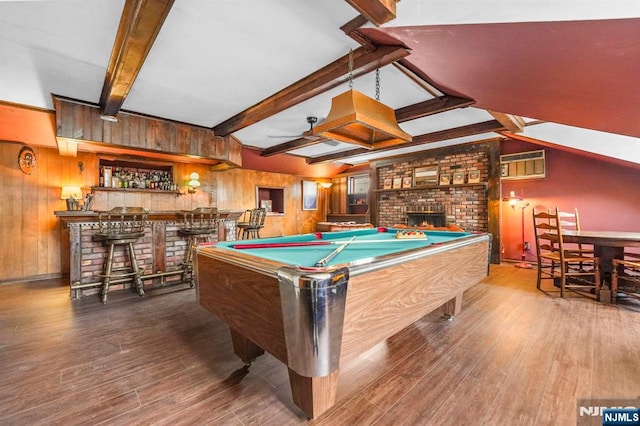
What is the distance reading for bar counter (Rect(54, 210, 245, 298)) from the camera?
328 cm

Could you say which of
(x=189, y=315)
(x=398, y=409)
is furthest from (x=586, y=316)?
(x=189, y=315)

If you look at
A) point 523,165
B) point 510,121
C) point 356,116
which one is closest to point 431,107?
point 510,121

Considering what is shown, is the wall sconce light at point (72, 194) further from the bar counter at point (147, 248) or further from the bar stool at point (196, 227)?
the bar stool at point (196, 227)

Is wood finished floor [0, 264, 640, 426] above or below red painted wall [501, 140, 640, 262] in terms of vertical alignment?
below

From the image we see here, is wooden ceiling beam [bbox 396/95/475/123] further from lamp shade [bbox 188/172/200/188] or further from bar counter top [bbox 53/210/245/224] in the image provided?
lamp shade [bbox 188/172/200/188]

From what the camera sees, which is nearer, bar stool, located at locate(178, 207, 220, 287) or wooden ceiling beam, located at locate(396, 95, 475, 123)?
wooden ceiling beam, located at locate(396, 95, 475, 123)

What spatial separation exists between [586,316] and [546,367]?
4.86ft

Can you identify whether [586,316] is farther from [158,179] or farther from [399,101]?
[158,179]

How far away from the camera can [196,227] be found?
406 centimetres

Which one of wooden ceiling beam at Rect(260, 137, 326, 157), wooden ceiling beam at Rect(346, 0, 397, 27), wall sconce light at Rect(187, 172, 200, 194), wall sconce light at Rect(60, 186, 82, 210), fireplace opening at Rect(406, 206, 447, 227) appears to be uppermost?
wooden ceiling beam at Rect(260, 137, 326, 157)

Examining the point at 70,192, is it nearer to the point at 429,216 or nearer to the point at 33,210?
the point at 33,210

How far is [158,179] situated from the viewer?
5527 mm

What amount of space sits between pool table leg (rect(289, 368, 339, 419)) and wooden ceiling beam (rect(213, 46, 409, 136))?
7.72ft

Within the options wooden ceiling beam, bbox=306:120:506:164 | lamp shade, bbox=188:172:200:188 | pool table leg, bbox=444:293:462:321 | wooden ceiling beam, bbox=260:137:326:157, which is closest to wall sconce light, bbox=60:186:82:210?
lamp shade, bbox=188:172:200:188
